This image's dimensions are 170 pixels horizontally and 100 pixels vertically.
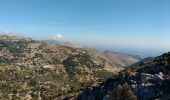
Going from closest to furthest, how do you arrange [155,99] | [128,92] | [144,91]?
[128,92] → [155,99] → [144,91]

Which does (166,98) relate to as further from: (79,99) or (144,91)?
(79,99)

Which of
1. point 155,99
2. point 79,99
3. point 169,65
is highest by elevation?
point 169,65

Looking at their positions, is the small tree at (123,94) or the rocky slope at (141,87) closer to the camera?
the small tree at (123,94)

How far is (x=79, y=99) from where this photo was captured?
19912cm

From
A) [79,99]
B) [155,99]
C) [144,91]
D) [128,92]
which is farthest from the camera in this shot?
[79,99]

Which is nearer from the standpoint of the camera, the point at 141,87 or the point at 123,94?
the point at 123,94

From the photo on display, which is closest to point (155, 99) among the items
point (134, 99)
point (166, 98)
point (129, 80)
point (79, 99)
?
point (166, 98)

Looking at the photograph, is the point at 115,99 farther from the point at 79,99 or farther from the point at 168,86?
the point at 79,99

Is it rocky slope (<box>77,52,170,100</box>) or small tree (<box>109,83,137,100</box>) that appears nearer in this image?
small tree (<box>109,83,137,100</box>)

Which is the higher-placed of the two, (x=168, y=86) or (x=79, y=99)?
(x=168, y=86)

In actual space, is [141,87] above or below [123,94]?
below

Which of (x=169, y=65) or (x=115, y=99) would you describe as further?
(x=169, y=65)

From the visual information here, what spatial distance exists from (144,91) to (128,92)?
26634 mm

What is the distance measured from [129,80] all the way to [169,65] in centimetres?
2348
